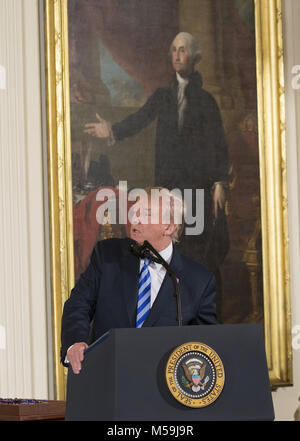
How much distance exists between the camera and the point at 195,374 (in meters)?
2.62

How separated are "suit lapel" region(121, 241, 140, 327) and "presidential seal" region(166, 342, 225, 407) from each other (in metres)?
1.48

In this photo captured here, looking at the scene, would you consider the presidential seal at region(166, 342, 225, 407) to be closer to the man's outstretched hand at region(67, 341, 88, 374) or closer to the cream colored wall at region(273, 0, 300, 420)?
the man's outstretched hand at region(67, 341, 88, 374)

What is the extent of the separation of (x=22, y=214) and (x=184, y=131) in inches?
67.0

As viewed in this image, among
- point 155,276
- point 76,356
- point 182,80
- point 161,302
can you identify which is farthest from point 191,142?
point 76,356

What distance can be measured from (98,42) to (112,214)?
1529 millimetres

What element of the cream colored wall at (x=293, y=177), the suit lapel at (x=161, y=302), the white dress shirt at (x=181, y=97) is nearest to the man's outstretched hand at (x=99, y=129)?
the white dress shirt at (x=181, y=97)

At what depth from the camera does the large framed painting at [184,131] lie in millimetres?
6254

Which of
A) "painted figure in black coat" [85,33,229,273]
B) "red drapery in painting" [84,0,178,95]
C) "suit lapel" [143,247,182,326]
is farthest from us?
"painted figure in black coat" [85,33,229,273]

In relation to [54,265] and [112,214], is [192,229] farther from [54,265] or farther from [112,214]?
[54,265]

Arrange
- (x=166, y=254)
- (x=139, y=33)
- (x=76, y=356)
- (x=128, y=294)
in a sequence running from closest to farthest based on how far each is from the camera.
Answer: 1. (x=76, y=356)
2. (x=128, y=294)
3. (x=166, y=254)
4. (x=139, y=33)

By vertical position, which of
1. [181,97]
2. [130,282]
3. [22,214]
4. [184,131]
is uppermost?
[181,97]

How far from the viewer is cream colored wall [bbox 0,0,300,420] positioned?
19.5ft

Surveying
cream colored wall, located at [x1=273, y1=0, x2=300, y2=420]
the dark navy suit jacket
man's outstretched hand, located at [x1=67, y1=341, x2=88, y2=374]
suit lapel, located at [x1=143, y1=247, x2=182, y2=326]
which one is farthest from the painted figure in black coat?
man's outstretched hand, located at [x1=67, y1=341, x2=88, y2=374]

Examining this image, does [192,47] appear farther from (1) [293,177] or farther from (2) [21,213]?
(2) [21,213]
